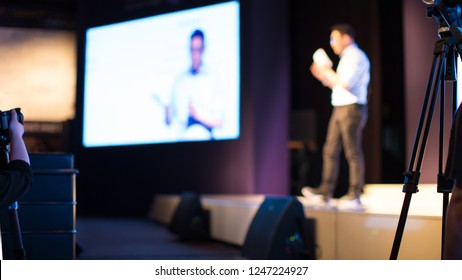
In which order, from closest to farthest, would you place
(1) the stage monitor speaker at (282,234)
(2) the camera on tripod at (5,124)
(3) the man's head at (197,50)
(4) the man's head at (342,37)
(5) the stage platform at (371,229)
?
(2) the camera on tripod at (5,124) < (5) the stage platform at (371,229) < (1) the stage monitor speaker at (282,234) < (4) the man's head at (342,37) < (3) the man's head at (197,50)

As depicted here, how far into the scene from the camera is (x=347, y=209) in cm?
343

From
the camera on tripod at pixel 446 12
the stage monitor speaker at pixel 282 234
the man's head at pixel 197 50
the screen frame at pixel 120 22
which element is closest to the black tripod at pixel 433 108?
the camera on tripod at pixel 446 12

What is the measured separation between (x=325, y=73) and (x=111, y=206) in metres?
4.88

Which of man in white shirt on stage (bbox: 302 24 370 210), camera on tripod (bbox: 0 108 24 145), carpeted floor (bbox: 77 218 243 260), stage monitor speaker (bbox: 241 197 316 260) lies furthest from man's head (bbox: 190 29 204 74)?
camera on tripod (bbox: 0 108 24 145)

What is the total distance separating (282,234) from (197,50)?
3445mm

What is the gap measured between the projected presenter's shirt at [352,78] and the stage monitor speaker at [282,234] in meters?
0.89

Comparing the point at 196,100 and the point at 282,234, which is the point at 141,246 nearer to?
→ the point at 282,234

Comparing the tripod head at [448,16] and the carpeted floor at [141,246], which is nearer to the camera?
the tripod head at [448,16]

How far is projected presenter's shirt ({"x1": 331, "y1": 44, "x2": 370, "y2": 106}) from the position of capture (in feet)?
13.0

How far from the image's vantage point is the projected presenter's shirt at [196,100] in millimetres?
6332

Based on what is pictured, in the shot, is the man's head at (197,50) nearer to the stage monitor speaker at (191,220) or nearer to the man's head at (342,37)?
the stage monitor speaker at (191,220)

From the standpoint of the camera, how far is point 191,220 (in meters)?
5.09
